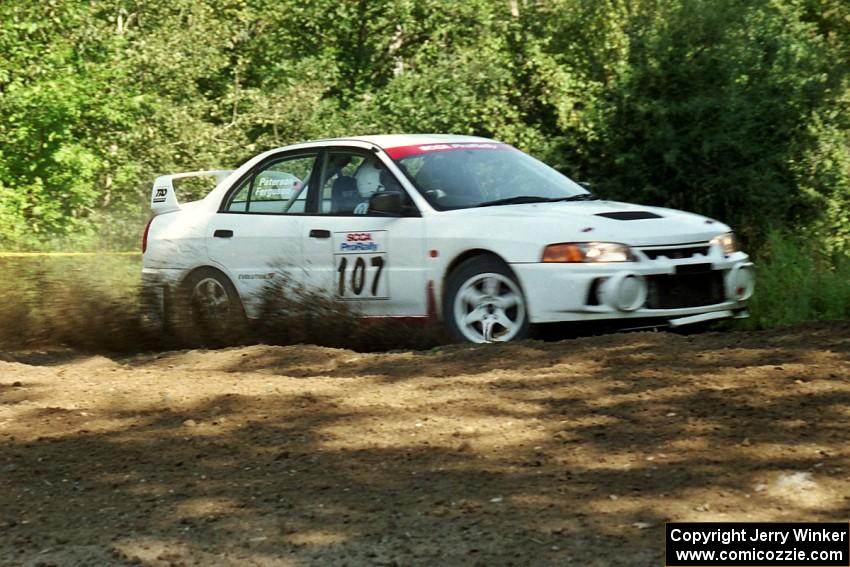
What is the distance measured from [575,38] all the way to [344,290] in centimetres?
1702

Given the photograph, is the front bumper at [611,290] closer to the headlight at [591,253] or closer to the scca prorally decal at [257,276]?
the headlight at [591,253]

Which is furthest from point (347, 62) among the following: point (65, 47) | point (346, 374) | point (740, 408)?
point (740, 408)

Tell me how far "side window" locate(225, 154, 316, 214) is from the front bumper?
2.27 m

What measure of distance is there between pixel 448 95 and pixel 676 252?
14.6 meters

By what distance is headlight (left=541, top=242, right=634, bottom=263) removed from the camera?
28.8ft

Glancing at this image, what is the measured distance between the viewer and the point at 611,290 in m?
8.71

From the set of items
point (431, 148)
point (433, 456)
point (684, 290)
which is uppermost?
point (431, 148)

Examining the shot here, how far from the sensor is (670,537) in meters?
4.55

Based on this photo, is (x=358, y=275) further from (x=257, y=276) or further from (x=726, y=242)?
(x=726, y=242)

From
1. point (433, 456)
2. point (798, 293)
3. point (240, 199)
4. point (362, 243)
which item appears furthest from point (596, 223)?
point (433, 456)

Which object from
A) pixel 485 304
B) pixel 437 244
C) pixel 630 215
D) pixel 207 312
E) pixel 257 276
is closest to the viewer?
pixel 485 304

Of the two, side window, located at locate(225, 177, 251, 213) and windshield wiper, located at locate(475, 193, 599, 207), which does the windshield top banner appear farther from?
side window, located at locate(225, 177, 251, 213)

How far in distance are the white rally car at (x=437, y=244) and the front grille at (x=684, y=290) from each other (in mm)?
11

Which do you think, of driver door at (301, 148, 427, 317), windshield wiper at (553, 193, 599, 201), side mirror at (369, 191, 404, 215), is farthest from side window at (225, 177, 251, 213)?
windshield wiper at (553, 193, 599, 201)
